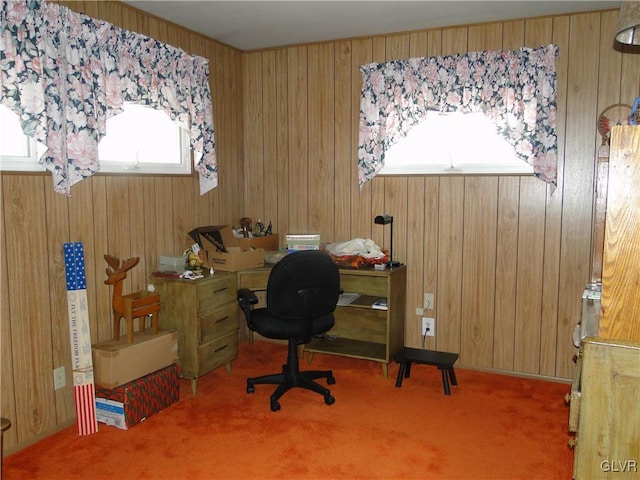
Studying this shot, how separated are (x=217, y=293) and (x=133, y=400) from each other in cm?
86

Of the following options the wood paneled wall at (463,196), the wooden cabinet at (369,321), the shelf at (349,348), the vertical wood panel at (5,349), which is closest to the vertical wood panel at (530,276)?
the wood paneled wall at (463,196)

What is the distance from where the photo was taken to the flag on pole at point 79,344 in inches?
118

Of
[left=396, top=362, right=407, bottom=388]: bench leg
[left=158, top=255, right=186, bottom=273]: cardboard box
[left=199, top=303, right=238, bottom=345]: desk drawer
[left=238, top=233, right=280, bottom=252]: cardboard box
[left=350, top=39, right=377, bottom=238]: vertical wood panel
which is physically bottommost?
[left=396, top=362, right=407, bottom=388]: bench leg

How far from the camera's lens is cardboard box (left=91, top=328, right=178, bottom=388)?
3025 mm

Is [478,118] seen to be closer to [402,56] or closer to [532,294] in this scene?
[402,56]

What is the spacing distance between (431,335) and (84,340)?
7.95 ft

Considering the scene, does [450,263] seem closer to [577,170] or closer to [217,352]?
[577,170]

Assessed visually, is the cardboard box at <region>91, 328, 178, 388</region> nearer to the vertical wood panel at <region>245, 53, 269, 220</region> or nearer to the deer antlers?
the deer antlers

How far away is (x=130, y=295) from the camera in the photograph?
341cm

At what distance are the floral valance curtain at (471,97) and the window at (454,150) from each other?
0.32ft

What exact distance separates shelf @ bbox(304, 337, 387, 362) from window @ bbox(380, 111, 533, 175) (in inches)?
51.9

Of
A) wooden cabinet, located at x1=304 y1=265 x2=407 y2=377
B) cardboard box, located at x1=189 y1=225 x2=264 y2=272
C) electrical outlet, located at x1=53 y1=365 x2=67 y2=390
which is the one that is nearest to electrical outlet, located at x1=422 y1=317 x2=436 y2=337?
wooden cabinet, located at x1=304 y1=265 x2=407 y2=377

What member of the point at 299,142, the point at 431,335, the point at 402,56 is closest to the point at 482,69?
the point at 402,56

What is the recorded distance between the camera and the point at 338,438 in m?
2.96
